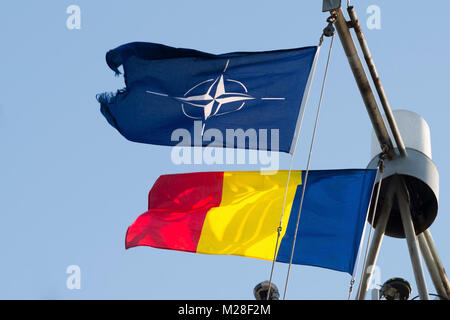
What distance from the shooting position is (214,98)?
1720cm

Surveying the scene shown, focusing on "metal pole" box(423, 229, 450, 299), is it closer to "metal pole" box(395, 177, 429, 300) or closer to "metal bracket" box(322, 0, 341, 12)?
"metal pole" box(395, 177, 429, 300)

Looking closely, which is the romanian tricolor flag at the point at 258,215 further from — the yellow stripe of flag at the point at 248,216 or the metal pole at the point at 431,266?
the metal pole at the point at 431,266

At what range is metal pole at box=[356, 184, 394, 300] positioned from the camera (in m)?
15.8

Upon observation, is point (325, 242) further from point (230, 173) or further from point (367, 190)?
point (230, 173)

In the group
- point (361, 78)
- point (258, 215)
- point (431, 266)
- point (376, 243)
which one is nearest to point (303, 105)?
point (361, 78)

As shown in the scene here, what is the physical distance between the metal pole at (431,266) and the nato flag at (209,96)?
3.44m

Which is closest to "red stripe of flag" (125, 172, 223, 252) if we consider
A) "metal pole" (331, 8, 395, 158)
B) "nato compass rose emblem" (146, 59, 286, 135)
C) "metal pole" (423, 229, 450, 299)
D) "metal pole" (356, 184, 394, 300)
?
"nato compass rose emblem" (146, 59, 286, 135)

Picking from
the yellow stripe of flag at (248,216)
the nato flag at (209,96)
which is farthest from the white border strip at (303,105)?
the yellow stripe of flag at (248,216)

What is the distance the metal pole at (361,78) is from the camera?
15.8 meters

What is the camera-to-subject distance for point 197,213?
17.8 metres

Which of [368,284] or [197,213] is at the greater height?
[197,213]

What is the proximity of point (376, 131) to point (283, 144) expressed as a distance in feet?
5.91

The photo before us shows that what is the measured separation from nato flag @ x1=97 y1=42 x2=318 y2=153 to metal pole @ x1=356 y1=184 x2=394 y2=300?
2305mm
